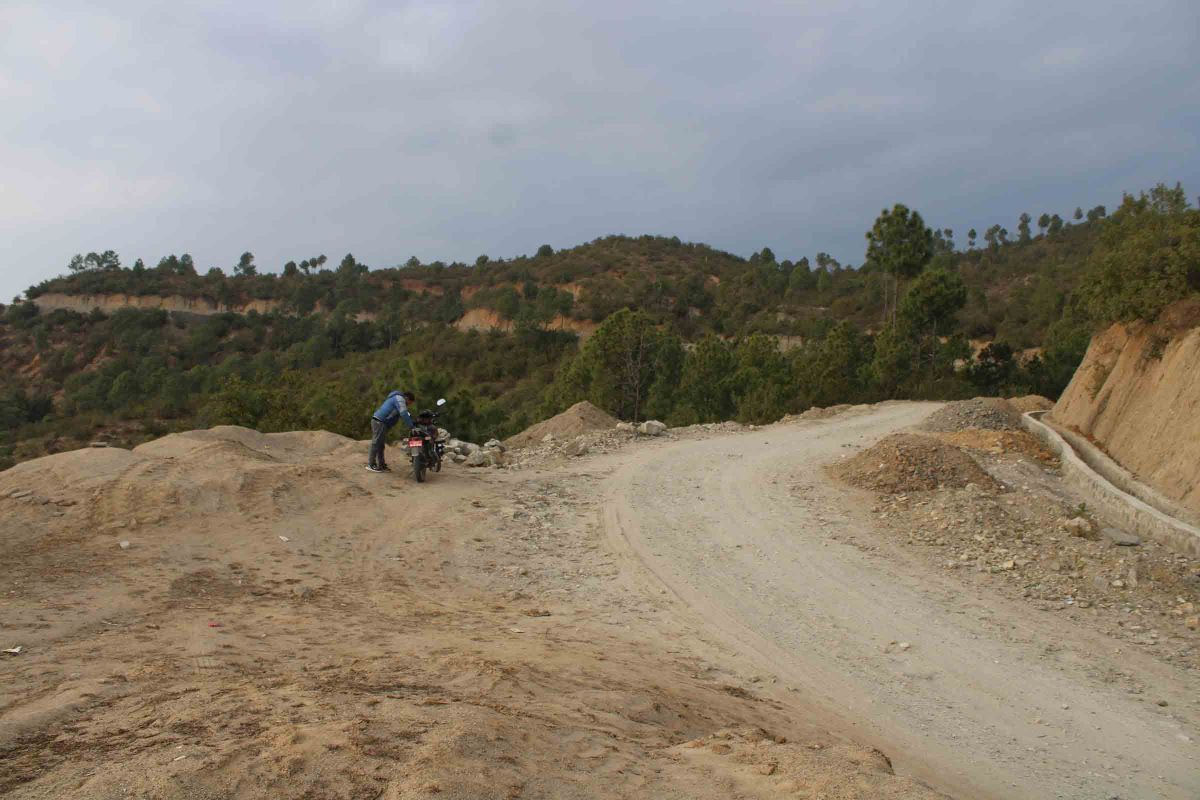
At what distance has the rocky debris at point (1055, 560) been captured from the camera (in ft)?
23.8

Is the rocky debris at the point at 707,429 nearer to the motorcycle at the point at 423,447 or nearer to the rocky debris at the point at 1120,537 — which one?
the motorcycle at the point at 423,447

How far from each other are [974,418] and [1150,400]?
539 centimetres

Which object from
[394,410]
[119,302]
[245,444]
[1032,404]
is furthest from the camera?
[119,302]

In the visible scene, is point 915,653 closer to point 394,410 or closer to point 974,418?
point 394,410

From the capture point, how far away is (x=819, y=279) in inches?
3162

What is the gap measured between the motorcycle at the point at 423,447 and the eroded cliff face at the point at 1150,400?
11225mm

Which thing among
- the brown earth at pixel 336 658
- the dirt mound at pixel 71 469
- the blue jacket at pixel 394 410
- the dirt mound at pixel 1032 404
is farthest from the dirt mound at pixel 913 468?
the dirt mound at pixel 1032 404

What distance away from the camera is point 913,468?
12078 mm

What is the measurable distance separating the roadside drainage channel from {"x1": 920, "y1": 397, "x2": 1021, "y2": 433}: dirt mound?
2.69 meters

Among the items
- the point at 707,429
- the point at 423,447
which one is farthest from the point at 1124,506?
the point at 707,429

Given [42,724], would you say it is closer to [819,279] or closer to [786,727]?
[786,727]

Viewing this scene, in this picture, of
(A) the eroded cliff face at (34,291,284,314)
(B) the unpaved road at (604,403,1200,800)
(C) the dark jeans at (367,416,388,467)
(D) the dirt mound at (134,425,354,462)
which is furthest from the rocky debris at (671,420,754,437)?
(A) the eroded cliff face at (34,291,284,314)

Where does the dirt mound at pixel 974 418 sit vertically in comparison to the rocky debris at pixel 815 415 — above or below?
above

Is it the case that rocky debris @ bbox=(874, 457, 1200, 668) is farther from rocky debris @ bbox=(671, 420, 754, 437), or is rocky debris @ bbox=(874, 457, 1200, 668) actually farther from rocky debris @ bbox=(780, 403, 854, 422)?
rocky debris @ bbox=(780, 403, 854, 422)
